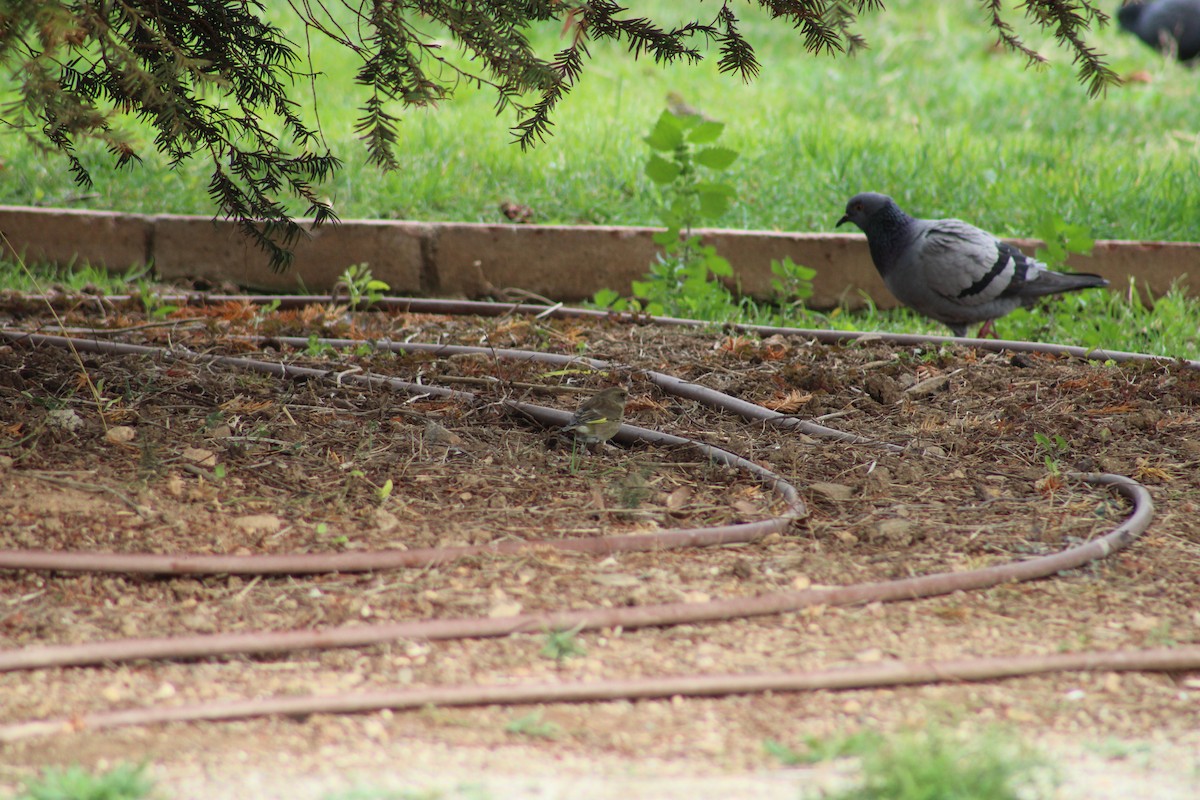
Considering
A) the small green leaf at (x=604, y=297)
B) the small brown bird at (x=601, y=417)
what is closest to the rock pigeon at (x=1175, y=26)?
the small green leaf at (x=604, y=297)

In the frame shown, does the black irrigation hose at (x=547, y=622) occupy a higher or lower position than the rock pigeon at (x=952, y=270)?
lower

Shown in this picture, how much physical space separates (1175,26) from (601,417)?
8656 mm

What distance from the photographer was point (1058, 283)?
4.61 meters

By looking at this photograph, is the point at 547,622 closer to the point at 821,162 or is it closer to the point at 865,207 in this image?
the point at 865,207

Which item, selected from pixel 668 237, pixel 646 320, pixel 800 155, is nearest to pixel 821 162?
pixel 800 155

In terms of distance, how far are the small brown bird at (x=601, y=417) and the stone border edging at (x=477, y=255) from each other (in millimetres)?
2212

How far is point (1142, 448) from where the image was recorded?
323 cm

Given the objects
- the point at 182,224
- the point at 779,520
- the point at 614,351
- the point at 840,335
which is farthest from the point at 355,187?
the point at 779,520

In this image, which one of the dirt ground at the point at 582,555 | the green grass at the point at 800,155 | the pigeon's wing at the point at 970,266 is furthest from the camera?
the green grass at the point at 800,155

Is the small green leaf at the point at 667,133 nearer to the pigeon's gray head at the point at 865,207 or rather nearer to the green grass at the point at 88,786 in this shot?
the pigeon's gray head at the point at 865,207

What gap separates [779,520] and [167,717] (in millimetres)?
1415

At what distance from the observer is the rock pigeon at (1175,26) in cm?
942

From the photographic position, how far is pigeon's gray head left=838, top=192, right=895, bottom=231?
4.77m

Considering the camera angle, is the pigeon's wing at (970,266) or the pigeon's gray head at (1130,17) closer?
the pigeon's wing at (970,266)
